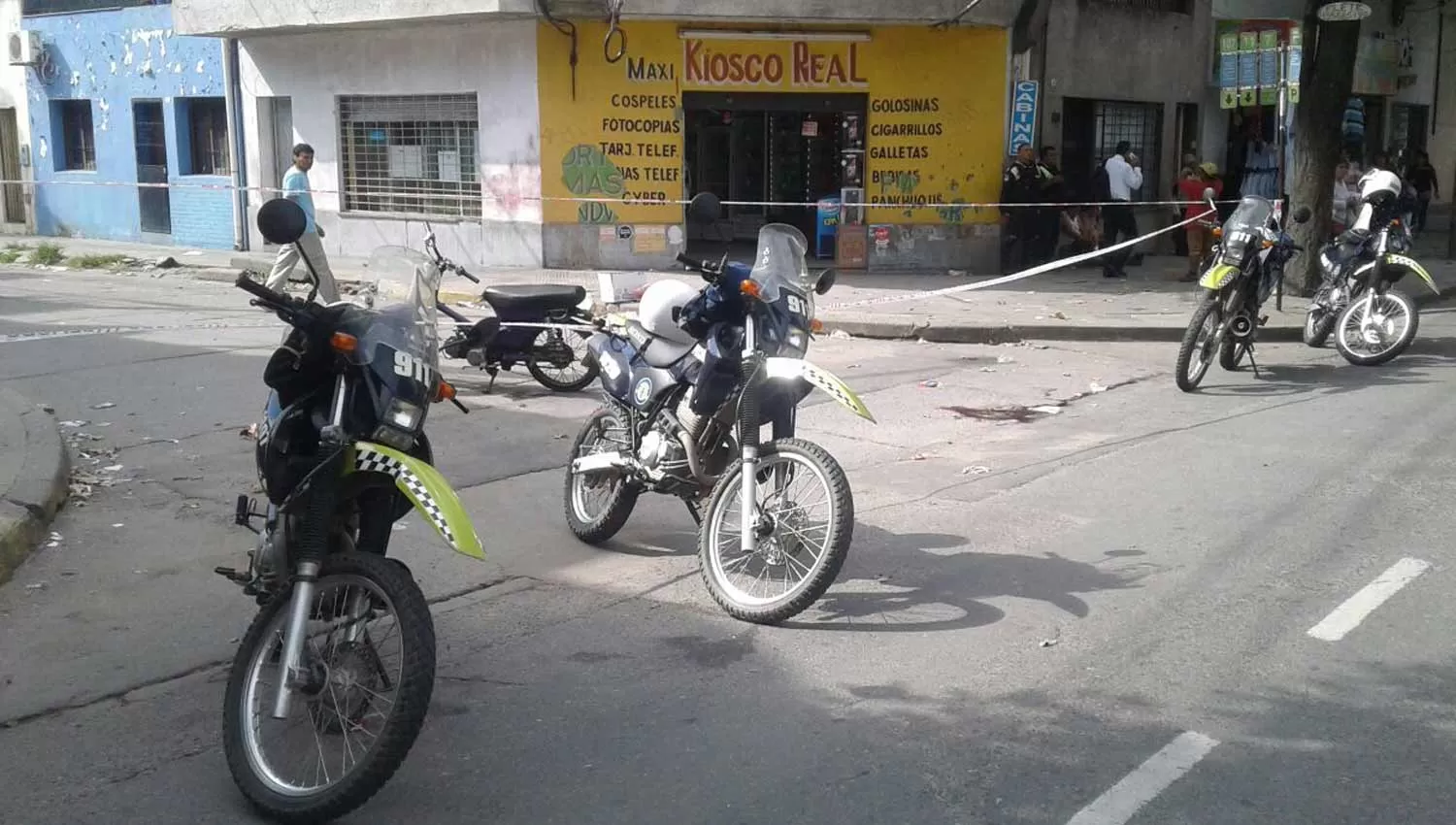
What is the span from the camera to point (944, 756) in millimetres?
4203

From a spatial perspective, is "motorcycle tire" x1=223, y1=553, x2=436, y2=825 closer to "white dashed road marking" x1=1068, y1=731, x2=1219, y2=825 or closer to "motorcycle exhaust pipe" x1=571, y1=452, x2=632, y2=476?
"white dashed road marking" x1=1068, y1=731, x2=1219, y2=825

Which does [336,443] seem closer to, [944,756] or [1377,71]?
[944,756]

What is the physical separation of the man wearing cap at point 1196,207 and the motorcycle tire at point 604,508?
42.5 feet

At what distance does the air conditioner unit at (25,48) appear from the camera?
81.0 ft

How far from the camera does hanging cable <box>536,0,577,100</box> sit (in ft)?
57.3

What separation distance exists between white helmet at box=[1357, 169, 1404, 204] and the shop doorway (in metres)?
7.74

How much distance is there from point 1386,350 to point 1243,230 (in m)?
1.85

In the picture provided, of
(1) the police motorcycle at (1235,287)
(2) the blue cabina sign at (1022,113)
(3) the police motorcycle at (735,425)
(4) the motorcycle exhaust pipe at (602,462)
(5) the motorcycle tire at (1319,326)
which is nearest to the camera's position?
(3) the police motorcycle at (735,425)

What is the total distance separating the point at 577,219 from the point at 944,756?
15.0 metres

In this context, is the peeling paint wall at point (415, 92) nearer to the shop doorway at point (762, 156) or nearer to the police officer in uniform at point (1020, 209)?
the shop doorway at point (762, 156)

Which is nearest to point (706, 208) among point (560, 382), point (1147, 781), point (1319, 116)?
point (1147, 781)

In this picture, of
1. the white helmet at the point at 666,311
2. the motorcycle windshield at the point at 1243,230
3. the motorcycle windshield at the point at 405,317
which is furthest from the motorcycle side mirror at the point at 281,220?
the motorcycle windshield at the point at 1243,230

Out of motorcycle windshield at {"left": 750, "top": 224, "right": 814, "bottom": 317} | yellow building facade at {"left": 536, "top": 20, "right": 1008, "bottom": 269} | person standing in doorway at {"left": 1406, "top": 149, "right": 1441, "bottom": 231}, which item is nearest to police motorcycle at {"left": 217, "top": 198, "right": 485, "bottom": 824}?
motorcycle windshield at {"left": 750, "top": 224, "right": 814, "bottom": 317}

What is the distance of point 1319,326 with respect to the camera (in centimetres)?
1231
